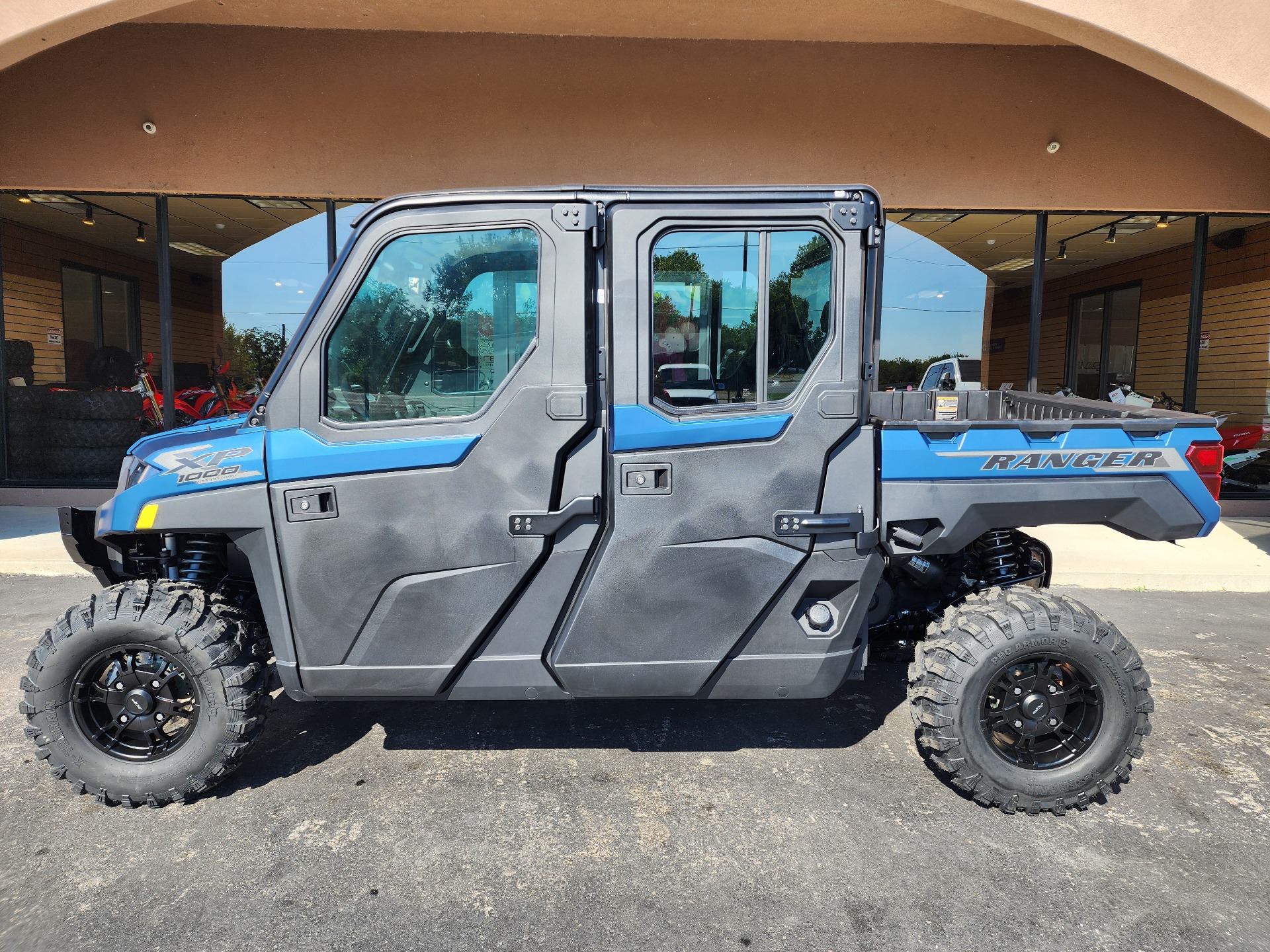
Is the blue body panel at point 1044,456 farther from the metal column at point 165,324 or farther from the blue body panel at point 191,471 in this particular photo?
the metal column at point 165,324

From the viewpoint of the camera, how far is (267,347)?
9.38 meters

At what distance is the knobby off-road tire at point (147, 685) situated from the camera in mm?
2801

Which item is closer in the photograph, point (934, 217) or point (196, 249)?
point (934, 217)

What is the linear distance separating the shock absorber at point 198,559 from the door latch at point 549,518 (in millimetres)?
1381

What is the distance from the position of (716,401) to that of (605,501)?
1.79ft

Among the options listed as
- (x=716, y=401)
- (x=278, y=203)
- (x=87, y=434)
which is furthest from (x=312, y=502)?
(x=87, y=434)

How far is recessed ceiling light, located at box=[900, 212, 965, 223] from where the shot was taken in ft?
28.1

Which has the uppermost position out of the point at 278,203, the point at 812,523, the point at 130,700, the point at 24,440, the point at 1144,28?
the point at 1144,28

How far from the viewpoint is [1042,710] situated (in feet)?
9.37

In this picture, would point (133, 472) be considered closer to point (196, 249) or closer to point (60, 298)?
point (196, 249)

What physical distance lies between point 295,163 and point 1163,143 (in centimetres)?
962

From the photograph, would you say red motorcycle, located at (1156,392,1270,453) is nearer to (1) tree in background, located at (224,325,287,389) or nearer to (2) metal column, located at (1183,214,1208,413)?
(2) metal column, located at (1183,214,1208,413)

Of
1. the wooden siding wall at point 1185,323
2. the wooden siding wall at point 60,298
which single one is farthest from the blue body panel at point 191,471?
the wooden siding wall at point 1185,323

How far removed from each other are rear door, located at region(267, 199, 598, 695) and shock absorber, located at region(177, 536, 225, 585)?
1.94ft
